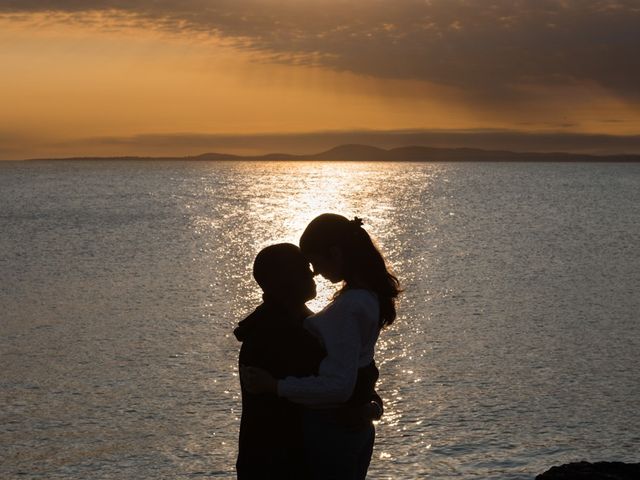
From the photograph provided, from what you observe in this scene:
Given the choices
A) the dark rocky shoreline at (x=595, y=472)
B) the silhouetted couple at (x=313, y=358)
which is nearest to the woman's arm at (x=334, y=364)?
the silhouetted couple at (x=313, y=358)

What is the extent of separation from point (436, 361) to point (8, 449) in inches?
370

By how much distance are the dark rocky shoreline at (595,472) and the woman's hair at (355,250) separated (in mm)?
4859

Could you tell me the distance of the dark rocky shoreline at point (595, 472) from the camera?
913 cm

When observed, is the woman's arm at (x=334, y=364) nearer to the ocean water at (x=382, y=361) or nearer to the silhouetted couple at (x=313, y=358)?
the silhouetted couple at (x=313, y=358)

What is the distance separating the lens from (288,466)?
4.95 m

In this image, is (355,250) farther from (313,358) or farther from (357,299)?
(313,358)

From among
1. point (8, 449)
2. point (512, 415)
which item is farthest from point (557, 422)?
point (8, 449)

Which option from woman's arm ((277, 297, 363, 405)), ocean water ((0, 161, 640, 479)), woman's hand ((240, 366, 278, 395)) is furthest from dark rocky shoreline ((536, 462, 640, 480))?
woman's hand ((240, 366, 278, 395))

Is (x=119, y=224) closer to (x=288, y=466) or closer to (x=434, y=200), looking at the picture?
(x=434, y=200)

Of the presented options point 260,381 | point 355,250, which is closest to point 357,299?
point 355,250

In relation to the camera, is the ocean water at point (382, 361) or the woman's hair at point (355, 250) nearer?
the woman's hair at point (355, 250)

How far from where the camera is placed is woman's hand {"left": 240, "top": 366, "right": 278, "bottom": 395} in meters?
4.70

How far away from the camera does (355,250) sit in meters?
4.95

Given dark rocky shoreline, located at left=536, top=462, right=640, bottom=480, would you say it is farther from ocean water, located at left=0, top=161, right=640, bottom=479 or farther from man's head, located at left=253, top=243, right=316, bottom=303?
man's head, located at left=253, top=243, right=316, bottom=303
